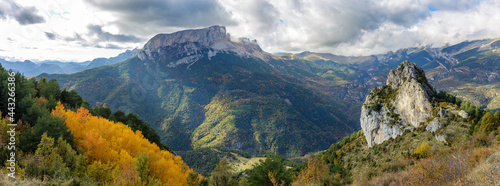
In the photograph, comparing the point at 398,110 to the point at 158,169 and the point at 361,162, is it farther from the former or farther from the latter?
the point at 158,169

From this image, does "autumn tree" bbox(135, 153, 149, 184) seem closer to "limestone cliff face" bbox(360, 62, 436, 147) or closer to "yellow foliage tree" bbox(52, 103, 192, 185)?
"yellow foliage tree" bbox(52, 103, 192, 185)

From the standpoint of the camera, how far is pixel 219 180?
2317 centimetres

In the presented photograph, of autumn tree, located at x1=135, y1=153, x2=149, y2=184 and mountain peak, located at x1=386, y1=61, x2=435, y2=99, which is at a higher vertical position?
mountain peak, located at x1=386, y1=61, x2=435, y2=99

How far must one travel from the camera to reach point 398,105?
68.9 metres

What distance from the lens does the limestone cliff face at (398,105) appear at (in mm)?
60281

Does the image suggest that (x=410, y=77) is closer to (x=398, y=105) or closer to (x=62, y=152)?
(x=398, y=105)

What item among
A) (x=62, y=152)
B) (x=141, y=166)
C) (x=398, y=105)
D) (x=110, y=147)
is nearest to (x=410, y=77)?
(x=398, y=105)

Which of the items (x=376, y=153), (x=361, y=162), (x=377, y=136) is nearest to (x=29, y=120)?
(x=361, y=162)

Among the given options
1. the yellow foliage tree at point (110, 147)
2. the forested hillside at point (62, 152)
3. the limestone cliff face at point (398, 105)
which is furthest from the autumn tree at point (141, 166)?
the limestone cliff face at point (398, 105)

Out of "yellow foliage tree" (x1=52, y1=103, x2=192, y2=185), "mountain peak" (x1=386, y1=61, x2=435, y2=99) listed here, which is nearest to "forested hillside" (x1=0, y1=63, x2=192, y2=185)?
"yellow foliage tree" (x1=52, y1=103, x2=192, y2=185)

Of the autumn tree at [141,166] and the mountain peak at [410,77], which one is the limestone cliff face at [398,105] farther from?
A: the autumn tree at [141,166]

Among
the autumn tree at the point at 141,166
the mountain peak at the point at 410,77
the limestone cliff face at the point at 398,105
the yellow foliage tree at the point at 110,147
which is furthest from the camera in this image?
the mountain peak at the point at 410,77

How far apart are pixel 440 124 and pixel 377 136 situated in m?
24.8

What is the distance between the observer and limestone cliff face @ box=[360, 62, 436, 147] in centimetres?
6028
